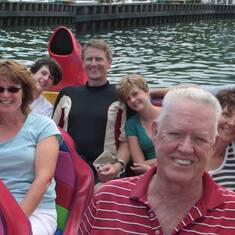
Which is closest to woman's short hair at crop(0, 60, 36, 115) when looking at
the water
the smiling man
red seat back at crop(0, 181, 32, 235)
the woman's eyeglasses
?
the woman's eyeglasses

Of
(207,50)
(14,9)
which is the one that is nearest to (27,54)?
(207,50)

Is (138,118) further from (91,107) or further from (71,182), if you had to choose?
(71,182)

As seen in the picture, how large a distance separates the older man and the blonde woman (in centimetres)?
159

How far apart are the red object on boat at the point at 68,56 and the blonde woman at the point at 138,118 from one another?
5.02 feet

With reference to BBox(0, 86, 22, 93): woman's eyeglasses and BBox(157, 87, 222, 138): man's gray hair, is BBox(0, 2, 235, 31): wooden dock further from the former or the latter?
BBox(157, 87, 222, 138): man's gray hair

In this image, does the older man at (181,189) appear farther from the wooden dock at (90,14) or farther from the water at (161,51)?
the wooden dock at (90,14)

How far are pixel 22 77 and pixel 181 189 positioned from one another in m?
1.23

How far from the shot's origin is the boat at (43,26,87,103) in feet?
16.3

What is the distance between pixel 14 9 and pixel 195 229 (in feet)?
101

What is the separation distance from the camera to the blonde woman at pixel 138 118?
345 cm

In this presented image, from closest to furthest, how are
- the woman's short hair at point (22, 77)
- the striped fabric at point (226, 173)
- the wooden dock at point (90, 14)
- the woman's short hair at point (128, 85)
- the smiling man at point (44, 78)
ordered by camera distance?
1. the striped fabric at point (226, 173)
2. the woman's short hair at point (22, 77)
3. the woman's short hair at point (128, 85)
4. the smiling man at point (44, 78)
5. the wooden dock at point (90, 14)

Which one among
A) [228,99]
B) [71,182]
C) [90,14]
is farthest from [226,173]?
[90,14]

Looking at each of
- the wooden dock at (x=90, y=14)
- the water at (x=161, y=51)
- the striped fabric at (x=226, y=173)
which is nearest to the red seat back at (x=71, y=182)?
Answer: the striped fabric at (x=226, y=173)

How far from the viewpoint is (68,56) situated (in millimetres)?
4984
